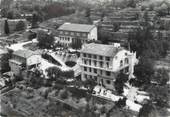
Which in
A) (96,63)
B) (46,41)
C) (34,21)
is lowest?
(96,63)

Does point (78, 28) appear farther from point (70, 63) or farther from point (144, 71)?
point (144, 71)

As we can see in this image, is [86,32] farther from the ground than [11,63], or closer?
farther from the ground

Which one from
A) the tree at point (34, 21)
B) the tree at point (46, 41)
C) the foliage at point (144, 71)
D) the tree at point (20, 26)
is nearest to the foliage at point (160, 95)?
the foliage at point (144, 71)

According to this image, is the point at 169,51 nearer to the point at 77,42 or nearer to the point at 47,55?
the point at 77,42

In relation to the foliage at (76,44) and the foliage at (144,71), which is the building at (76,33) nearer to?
the foliage at (76,44)

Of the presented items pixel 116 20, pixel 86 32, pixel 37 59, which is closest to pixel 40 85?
pixel 37 59

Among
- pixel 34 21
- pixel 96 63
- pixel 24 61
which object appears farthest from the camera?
pixel 34 21

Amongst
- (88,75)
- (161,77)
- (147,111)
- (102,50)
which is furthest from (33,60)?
(147,111)
